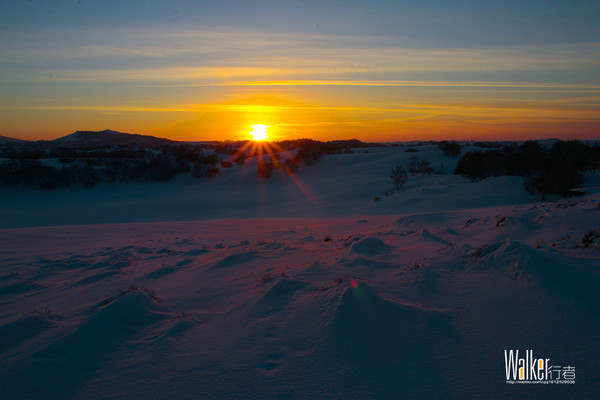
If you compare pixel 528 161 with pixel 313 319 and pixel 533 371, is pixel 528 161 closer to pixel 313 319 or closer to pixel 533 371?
pixel 533 371

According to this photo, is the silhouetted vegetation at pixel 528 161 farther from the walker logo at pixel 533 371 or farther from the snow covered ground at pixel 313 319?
the walker logo at pixel 533 371

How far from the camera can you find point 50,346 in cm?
367

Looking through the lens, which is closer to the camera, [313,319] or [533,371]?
[533,371]

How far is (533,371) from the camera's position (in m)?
3.02

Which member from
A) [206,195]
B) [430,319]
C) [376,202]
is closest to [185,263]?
[430,319]

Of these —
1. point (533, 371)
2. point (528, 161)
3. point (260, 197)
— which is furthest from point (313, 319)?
point (528, 161)

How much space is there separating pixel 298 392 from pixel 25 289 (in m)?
5.98

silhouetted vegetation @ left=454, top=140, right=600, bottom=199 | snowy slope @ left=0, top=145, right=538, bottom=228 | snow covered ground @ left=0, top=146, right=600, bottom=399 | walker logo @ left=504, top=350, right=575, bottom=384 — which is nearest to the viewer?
walker logo @ left=504, top=350, right=575, bottom=384

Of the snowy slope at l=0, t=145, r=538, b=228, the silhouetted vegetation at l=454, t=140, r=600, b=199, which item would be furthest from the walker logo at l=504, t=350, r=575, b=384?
the silhouetted vegetation at l=454, t=140, r=600, b=199

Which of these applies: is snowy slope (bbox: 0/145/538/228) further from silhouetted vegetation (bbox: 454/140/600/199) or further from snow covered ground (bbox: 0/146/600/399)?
snow covered ground (bbox: 0/146/600/399)

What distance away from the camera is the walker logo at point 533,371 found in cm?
288

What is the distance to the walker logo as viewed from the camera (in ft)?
9.46

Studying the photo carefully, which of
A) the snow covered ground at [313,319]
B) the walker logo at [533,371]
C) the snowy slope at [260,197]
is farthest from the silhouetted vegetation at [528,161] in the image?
Answer: the walker logo at [533,371]

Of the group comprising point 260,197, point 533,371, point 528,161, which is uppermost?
point 528,161
